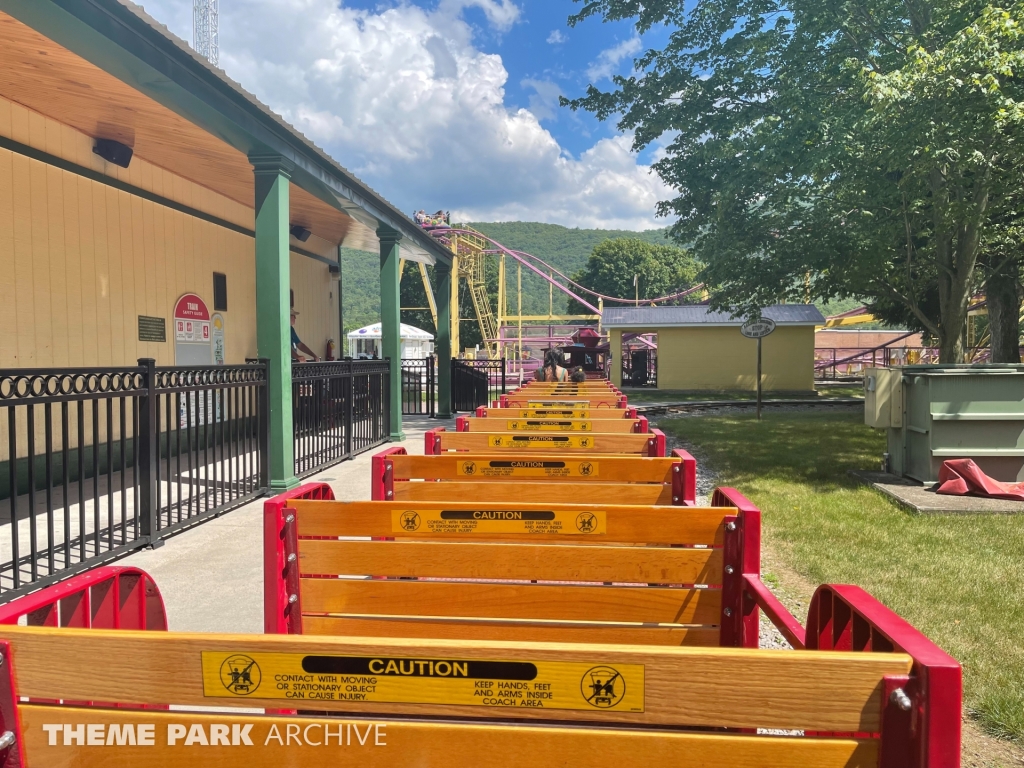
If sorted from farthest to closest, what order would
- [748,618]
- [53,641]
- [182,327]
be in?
[182,327] < [748,618] < [53,641]

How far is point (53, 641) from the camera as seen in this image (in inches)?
53.2

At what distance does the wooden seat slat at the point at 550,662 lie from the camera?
126 cm

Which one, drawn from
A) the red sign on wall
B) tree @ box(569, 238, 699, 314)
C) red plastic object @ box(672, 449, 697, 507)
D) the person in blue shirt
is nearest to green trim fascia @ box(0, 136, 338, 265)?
the red sign on wall

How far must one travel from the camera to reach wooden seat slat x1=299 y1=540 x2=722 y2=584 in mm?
2371

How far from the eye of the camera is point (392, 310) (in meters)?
12.2

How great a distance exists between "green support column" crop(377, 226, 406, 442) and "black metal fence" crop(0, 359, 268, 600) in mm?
4231

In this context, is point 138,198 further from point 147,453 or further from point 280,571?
point 280,571

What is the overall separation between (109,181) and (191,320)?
2515mm

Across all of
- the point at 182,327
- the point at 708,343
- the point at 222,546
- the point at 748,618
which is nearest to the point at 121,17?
the point at 222,546

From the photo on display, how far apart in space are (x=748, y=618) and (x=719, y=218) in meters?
11.1

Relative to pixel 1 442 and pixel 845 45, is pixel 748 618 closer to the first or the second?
pixel 1 442

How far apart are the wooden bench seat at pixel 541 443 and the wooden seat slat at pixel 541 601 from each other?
2.07 metres

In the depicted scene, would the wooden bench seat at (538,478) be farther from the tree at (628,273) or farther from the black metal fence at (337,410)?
the tree at (628,273)

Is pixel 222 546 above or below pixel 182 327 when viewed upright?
below
